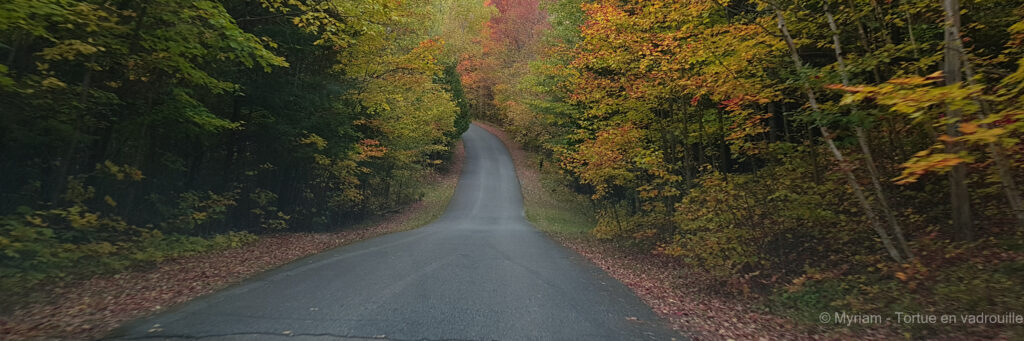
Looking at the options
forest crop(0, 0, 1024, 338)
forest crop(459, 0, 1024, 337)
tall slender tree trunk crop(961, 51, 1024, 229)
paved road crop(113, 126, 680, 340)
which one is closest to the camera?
tall slender tree trunk crop(961, 51, 1024, 229)

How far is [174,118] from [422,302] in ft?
24.0

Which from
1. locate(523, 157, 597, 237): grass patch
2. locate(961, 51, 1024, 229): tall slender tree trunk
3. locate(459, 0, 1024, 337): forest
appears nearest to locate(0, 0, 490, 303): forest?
locate(459, 0, 1024, 337): forest

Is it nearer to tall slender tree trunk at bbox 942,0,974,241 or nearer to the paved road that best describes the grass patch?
the paved road

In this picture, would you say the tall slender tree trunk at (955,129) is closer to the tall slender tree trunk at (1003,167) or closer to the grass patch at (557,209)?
the tall slender tree trunk at (1003,167)

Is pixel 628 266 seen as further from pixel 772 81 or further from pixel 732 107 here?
pixel 772 81

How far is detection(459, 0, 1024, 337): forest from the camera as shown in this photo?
5336mm

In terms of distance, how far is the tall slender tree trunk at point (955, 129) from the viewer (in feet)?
18.1

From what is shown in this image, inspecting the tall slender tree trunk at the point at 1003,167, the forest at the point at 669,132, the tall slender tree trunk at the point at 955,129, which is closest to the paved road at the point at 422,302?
the forest at the point at 669,132

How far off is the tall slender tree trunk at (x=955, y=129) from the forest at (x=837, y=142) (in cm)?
2

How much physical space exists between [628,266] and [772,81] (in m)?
5.31

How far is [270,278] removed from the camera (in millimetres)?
8492

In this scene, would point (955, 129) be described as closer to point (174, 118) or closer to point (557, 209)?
point (174, 118)

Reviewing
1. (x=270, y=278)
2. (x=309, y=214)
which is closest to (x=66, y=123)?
(x=270, y=278)

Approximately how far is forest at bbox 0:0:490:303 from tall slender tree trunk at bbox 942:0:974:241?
9.19 m
